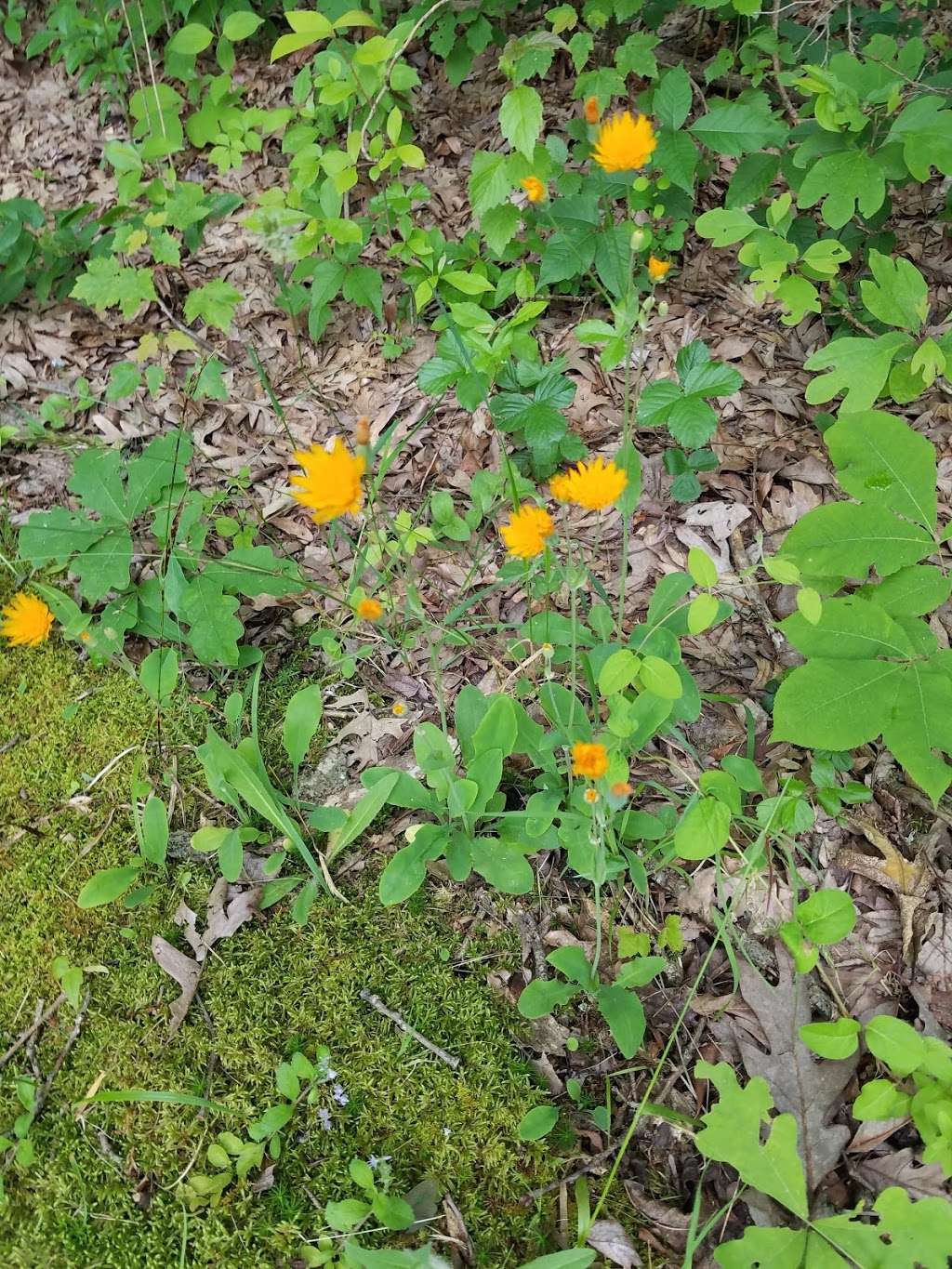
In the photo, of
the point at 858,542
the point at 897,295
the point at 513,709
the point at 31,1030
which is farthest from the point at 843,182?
the point at 31,1030

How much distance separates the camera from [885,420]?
5.34ft

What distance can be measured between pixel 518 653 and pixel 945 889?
95cm

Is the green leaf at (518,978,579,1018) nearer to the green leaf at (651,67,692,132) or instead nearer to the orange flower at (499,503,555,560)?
the orange flower at (499,503,555,560)

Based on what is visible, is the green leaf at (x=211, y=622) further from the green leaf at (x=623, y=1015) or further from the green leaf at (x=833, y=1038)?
the green leaf at (x=833, y=1038)

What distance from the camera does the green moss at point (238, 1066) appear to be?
52.3 inches

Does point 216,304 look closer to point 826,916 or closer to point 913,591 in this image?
point 913,591

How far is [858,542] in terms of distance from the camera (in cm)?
158

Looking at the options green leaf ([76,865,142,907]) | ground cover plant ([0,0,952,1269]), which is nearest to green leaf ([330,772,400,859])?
ground cover plant ([0,0,952,1269])

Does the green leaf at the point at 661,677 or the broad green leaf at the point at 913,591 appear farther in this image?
the broad green leaf at the point at 913,591

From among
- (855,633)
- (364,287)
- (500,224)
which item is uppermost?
(500,224)

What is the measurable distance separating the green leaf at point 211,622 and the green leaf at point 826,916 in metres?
1.36

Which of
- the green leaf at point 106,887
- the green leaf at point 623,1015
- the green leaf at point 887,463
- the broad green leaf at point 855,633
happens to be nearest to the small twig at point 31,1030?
the green leaf at point 106,887

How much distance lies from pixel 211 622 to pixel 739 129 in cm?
182

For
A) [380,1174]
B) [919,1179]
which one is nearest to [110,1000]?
[380,1174]
